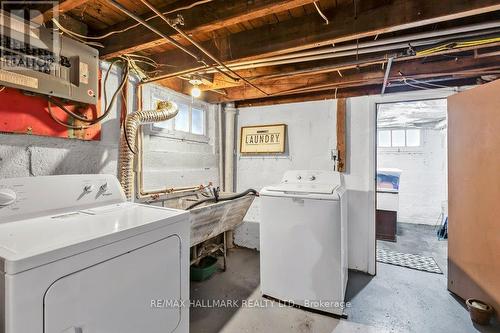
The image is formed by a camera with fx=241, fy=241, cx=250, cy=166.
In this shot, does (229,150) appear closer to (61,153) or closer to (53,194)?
(61,153)

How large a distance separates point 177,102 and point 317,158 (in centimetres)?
186

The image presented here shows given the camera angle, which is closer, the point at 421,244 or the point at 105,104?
the point at 105,104

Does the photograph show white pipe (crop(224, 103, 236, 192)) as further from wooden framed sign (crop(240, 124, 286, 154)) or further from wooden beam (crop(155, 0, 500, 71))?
wooden beam (crop(155, 0, 500, 71))

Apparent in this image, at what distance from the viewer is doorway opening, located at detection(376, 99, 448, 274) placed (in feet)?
12.6

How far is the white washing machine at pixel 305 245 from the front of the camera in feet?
6.71

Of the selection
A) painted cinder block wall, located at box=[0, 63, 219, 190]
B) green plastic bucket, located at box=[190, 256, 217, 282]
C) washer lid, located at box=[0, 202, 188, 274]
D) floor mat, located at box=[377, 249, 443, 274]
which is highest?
painted cinder block wall, located at box=[0, 63, 219, 190]

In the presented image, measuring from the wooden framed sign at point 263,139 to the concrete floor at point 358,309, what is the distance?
1568 mm

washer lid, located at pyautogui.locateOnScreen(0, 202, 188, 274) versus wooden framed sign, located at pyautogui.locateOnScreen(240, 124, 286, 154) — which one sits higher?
wooden framed sign, located at pyautogui.locateOnScreen(240, 124, 286, 154)

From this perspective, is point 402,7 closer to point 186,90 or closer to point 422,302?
point 186,90

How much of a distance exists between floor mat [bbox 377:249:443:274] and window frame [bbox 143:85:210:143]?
115 inches

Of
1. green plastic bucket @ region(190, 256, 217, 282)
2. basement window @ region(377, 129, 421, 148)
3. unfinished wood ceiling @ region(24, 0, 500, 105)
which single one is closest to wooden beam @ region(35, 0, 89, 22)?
unfinished wood ceiling @ region(24, 0, 500, 105)

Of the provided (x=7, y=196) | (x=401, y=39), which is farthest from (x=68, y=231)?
(x=401, y=39)

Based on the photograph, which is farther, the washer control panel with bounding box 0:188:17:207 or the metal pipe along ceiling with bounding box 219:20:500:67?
the metal pipe along ceiling with bounding box 219:20:500:67

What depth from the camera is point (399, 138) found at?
529 cm
